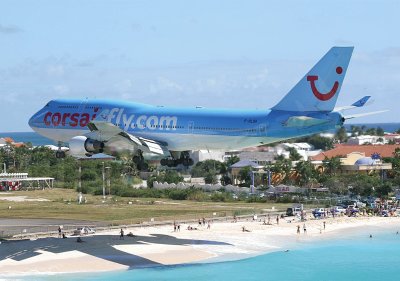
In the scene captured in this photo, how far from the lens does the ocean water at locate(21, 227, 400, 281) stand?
3159 inches

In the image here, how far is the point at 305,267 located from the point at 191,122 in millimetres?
22732

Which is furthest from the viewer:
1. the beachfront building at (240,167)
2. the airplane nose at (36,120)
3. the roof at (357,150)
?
the roof at (357,150)

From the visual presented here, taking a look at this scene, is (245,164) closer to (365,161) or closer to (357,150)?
(365,161)

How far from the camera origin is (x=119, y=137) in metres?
70.9

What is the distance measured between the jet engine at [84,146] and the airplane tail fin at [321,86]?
1370 centimetres

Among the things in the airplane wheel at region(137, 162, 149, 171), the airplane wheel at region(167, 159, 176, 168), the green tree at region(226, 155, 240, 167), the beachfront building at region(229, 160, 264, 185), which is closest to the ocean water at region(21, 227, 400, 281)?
the airplane wheel at region(167, 159, 176, 168)

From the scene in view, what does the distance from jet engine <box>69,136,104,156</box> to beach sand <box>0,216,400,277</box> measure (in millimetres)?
14117

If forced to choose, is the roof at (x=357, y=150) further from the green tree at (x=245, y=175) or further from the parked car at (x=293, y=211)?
the parked car at (x=293, y=211)

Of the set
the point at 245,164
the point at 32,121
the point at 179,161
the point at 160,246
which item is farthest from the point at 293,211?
the point at 32,121

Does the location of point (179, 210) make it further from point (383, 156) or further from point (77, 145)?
point (383, 156)

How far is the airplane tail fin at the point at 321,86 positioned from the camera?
6744 cm

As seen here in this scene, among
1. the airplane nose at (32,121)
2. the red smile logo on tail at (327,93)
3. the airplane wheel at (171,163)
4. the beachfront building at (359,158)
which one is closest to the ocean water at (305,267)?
the airplane wheel at (171,163)

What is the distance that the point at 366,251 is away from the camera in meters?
94.6

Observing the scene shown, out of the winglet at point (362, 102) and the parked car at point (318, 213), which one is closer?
the winglet at point (362, 102)
